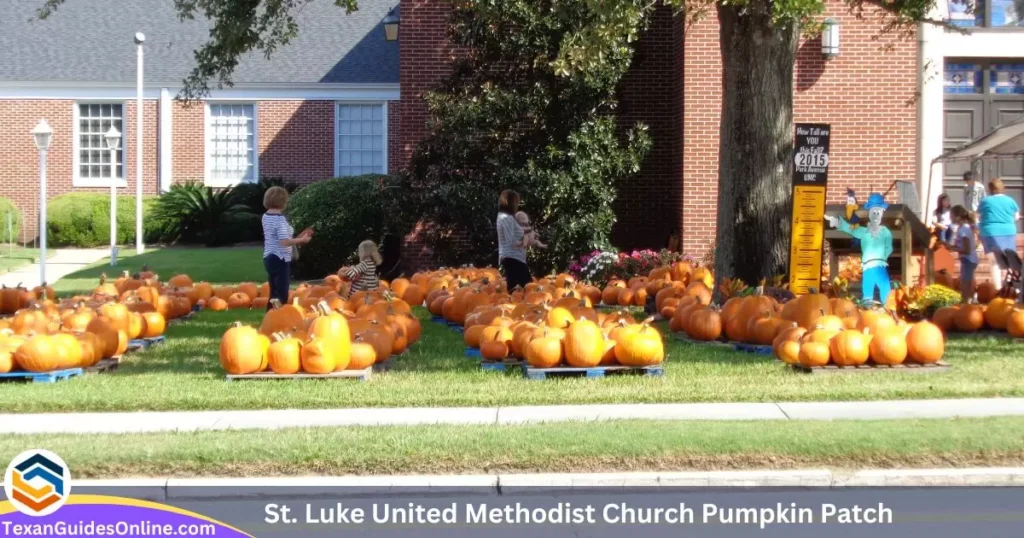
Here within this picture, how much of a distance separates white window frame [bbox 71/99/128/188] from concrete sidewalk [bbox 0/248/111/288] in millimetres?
3481

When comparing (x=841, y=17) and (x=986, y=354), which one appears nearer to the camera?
(x=986, y=354)

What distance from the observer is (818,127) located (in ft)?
47.4

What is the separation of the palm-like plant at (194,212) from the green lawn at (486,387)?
21.3m

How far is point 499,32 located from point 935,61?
8084 mm

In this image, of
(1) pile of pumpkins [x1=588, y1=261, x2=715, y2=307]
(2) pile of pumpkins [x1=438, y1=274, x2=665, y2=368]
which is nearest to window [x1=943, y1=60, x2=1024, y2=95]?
(1) pile of pumpkins [x1=588, y1=261, x2=715, y2=307]

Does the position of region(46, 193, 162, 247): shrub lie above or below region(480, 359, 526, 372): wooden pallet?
above

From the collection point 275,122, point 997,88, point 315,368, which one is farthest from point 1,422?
point 275,122

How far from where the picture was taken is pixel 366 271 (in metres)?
15.4

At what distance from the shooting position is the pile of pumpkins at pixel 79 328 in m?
11.9

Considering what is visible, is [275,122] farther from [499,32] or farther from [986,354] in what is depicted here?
[986,354]

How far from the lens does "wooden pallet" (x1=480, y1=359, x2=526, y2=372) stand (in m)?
12.3

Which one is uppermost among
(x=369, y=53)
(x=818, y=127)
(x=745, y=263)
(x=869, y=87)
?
(x=369, y=53)

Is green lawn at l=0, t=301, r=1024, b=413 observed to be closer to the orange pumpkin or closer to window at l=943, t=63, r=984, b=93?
the orange pumpkin

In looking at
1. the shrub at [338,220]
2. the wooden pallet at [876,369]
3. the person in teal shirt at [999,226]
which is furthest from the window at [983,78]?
the wooden pallet at [876,369]
